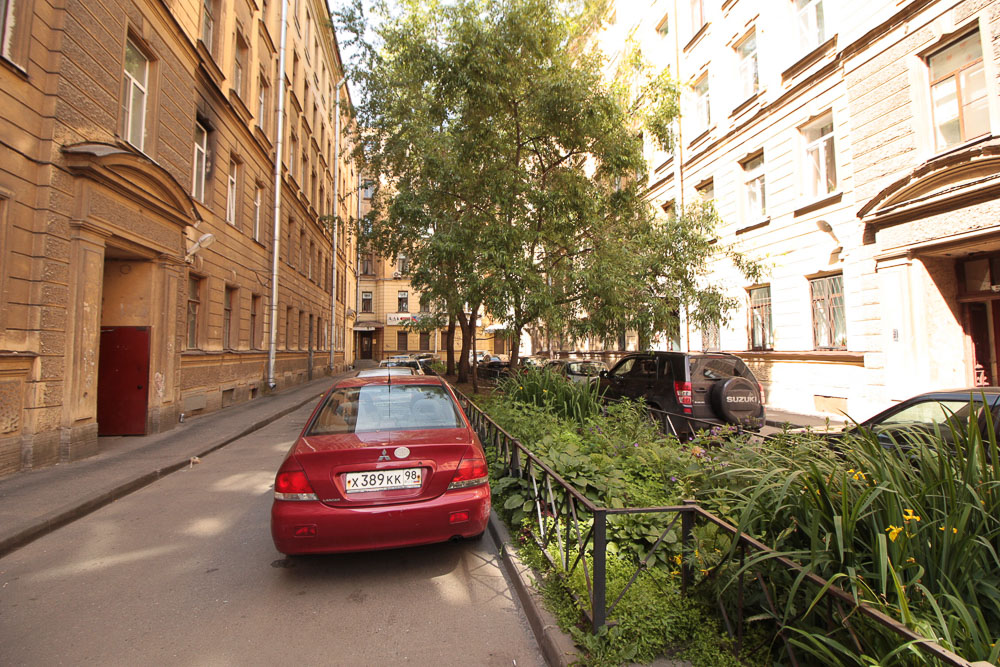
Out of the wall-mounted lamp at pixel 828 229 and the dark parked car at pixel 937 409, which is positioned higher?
the wall-mounted lamp at pixel 828 229

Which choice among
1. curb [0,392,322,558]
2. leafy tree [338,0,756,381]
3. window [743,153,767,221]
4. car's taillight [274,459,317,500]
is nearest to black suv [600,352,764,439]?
leafy tree [338,0,756,381]

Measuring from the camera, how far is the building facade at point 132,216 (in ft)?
21.7

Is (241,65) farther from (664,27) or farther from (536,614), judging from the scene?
(536,614)

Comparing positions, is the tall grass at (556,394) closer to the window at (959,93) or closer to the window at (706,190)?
the window at (959,93)

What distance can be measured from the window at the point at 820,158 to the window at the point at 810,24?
1923 mm

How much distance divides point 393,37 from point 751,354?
12.2m

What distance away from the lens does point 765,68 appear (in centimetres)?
1385

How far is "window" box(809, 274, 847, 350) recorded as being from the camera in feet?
37.4

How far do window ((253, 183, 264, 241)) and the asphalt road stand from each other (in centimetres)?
1346

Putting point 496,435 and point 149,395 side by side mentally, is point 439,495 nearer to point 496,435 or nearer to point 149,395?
point 496,435

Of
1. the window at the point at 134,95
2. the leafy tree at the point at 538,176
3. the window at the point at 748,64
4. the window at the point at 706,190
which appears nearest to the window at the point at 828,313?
the leafy tree at the point at 538,176

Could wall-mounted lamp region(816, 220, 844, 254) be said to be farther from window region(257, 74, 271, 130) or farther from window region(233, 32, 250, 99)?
window region(257, 74, 271, 130)

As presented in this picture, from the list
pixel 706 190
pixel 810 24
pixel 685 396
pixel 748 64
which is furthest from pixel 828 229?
pixel 685 396

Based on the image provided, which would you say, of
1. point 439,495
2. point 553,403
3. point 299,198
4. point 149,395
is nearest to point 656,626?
point 439,495
